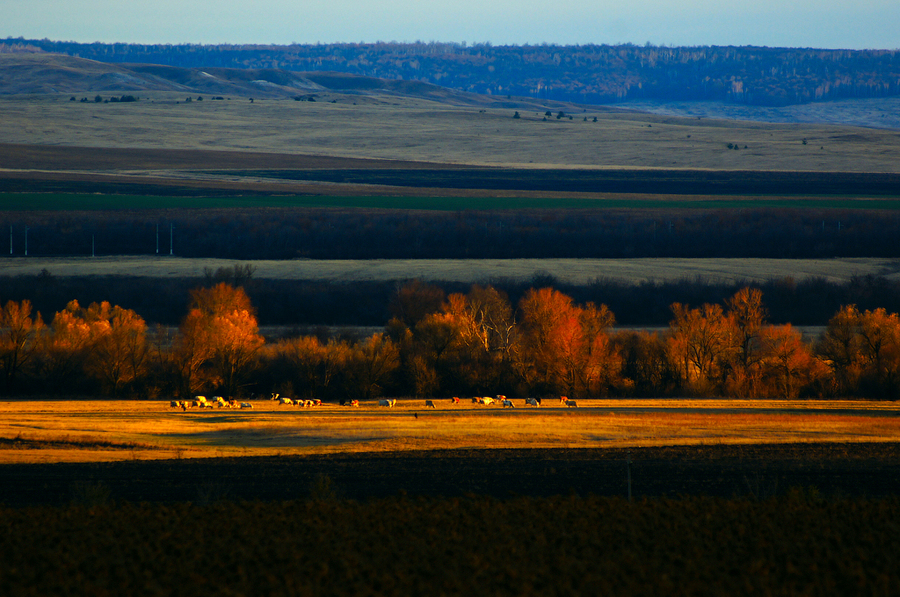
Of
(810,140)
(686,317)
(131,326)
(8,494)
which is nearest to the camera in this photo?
(8,494)

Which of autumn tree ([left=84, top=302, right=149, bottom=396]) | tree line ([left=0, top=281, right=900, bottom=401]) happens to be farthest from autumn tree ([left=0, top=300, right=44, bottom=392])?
autumn tree ([left=84, top=302, right=149, bottom=396])

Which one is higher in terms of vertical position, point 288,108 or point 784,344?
point 288,108

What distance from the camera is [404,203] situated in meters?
106

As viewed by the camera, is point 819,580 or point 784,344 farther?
point 784,344

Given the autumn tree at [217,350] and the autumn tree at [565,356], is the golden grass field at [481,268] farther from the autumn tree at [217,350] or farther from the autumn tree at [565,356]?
the autumn tree at [217,350]

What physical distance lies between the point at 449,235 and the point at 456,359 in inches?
1427

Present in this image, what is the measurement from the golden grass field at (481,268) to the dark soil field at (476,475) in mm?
41012

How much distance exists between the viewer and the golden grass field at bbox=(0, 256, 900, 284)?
242ft

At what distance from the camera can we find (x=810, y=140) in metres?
166

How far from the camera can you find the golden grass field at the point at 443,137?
148 m

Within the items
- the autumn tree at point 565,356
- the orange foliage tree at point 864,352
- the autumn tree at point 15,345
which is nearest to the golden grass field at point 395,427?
the orange foliage tree at point 864,352

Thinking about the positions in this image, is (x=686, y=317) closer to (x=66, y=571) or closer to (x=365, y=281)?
(x=365, y=281)

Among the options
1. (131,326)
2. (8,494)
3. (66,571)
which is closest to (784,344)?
(131,326)

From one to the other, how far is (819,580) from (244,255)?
73.7m
